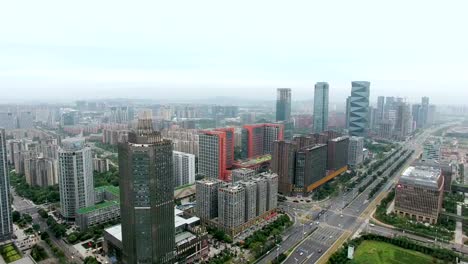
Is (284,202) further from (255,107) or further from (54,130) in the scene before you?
(255,107)

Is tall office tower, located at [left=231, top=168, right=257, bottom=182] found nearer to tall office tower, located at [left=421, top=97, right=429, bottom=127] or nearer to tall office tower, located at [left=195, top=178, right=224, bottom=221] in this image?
tall office tower, located at [left=195, top=178, right=224, bottom=221]

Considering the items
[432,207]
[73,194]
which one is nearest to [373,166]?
[432,207]

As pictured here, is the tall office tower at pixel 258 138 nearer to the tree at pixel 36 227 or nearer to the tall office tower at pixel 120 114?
the tree at pixel 36 227

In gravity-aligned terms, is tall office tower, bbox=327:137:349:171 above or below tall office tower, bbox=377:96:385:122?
below

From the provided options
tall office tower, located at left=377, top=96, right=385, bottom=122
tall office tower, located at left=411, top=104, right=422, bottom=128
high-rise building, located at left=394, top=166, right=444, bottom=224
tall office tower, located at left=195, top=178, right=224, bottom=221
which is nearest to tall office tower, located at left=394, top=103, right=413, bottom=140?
tall office tower, located at left=377, top=96, right=385, bottom=122

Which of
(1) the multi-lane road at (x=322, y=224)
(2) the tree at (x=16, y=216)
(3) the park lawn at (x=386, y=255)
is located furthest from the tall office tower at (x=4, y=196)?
(3) the park lawn at (x=386, y=255)

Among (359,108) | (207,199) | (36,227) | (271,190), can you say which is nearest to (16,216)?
(36,227)
